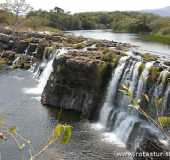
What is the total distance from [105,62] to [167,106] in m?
9.13

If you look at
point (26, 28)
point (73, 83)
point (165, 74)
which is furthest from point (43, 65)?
point (26, 28)

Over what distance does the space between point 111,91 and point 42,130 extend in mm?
8372

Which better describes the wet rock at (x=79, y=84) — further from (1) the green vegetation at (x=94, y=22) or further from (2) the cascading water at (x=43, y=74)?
(1) the green vegetation at (x=94, y=22)

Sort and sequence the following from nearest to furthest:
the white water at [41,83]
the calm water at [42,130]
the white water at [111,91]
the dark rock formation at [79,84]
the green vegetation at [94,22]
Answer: the calm water at [42,130]
the white water at [111,91]
the dark rock formation at [79,84]
the white water at [41,83]
the green vegetation at [94,22]

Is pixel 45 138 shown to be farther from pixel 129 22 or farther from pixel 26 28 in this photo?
pixel 129 22

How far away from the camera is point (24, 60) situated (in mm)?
56625

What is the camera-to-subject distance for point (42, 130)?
27906 millimetres

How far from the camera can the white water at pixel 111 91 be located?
108 ft

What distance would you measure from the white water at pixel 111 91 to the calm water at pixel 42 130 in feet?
6.29

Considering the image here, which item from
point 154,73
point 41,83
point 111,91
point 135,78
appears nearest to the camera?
point 154,73

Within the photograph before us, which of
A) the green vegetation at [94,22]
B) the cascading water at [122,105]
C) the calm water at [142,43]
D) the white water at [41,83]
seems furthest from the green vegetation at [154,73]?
the green vegetation at [94,22]

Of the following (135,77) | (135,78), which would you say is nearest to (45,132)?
(135,78)

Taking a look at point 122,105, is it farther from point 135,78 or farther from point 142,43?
point 142,43

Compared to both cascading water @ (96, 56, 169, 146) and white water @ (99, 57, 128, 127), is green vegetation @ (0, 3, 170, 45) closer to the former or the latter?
white water @ (99, 57, 128, 127)
